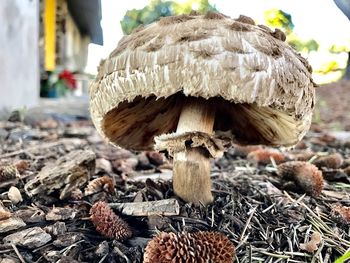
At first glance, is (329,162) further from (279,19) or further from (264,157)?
(279,19)

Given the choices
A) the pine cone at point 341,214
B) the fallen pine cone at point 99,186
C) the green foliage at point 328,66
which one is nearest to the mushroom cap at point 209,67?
the fallen pine cone at point 99,186

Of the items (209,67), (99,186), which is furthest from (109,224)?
(209,67)

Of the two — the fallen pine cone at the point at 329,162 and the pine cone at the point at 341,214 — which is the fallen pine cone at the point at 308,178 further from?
the fallen pine cone at the point at 329,162

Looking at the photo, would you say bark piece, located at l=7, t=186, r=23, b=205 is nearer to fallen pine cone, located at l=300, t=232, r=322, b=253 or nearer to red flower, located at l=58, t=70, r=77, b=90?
fallen pine cone, located at l=300, t=232, r=322, b=253

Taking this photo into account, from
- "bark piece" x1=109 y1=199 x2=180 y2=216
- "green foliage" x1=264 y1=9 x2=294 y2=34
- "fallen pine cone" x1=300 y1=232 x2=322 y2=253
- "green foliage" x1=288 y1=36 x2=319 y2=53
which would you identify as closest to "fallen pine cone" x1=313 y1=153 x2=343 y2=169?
"fallen pine cone" x1=300 y1=232 x2=322 y2=253

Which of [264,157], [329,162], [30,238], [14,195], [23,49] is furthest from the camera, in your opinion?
[23,49]

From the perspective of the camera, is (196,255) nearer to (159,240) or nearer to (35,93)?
(159,240)
